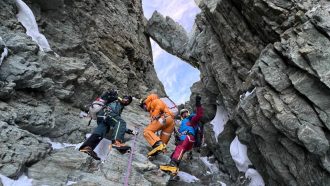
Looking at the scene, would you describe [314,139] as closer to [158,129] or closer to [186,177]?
[186,177]

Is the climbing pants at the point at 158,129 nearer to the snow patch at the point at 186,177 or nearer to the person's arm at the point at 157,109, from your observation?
the person's arm at the point at 157,109

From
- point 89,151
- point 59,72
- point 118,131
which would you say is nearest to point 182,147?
point 118,131

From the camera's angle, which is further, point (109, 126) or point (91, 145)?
point (109, 126)

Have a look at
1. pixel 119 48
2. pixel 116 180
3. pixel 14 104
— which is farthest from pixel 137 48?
pixel 116 180

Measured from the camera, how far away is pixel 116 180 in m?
11.4

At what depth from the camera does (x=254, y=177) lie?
50.4 ft

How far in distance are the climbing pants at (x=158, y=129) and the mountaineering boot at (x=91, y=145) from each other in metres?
2.20

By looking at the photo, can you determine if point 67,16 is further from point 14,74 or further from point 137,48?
point 14,74

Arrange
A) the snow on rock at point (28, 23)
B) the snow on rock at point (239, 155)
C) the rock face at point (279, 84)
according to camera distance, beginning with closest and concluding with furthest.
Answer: the rock face at point (279, 84) < the snow on rock at point (239, 155) < the snow on rock at point (28, 23)

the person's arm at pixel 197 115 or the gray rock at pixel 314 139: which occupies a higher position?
the person's arm at pixel 197 115

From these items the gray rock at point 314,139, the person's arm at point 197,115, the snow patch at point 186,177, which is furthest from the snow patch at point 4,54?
the gray rock at point 314,139

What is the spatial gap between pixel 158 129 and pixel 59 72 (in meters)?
6.30

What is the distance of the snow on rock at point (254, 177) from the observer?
15.1 metres

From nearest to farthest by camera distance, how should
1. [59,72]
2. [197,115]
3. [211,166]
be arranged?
1. [197,115]
2. [59,72]
3. [211,166]
